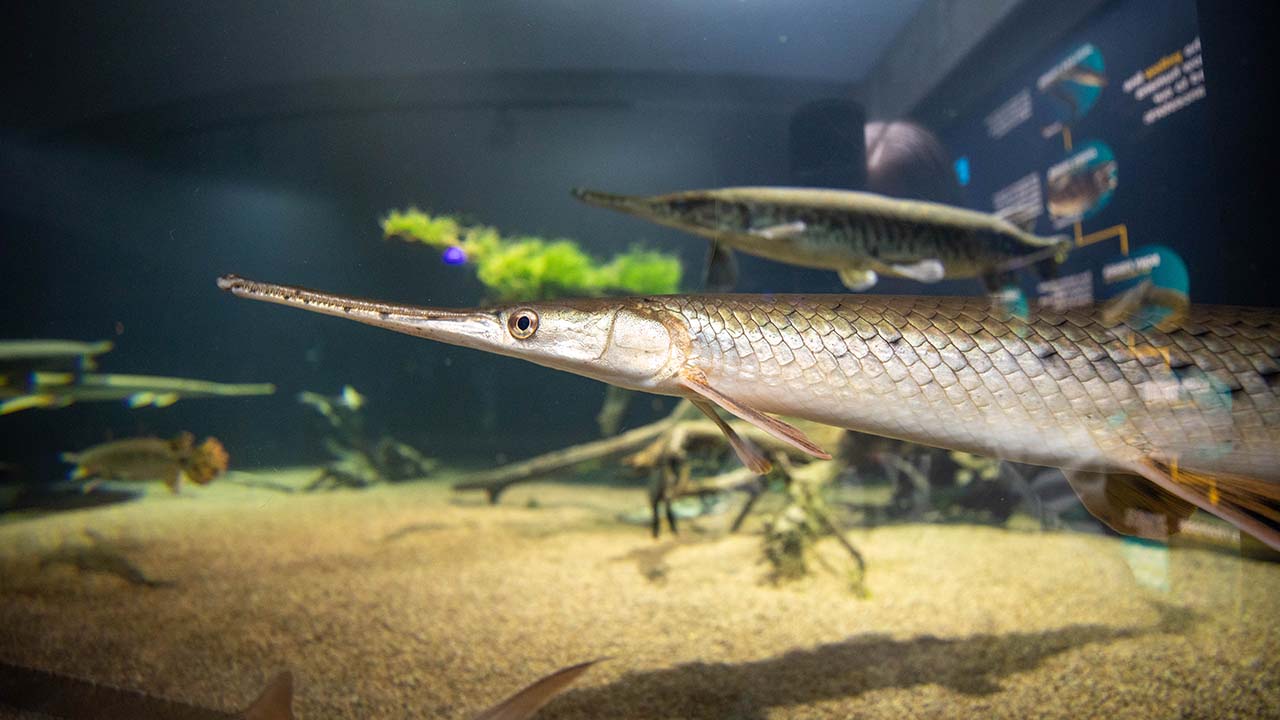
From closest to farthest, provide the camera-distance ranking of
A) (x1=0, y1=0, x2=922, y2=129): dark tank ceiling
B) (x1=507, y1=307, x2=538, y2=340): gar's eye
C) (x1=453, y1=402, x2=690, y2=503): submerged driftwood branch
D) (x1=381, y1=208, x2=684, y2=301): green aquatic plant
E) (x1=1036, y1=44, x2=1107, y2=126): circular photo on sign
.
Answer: (x1=507, y1=307, x2=538, y2=340): gar's eye, (x1=1036, y1=44, x2=1107, y2=126): circular photo on sign, (x1=0, y1=0, x2=922, y2=129): dark tank ceiling, (x1=453, y1=402, x2=690, y2=503): submerged driftwood branch, (x1=381, y1=208, x2=684, y2=301): green aquatic plant

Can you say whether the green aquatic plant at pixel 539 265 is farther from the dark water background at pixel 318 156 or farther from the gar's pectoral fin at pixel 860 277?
the gar's pectoral fin at pixel 860 277

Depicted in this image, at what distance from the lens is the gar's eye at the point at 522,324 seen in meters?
1.43

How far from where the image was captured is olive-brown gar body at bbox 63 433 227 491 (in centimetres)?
419

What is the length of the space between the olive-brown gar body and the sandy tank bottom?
565 mm

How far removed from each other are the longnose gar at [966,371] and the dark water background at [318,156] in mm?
2697

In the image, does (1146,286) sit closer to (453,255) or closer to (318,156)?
(453,255)

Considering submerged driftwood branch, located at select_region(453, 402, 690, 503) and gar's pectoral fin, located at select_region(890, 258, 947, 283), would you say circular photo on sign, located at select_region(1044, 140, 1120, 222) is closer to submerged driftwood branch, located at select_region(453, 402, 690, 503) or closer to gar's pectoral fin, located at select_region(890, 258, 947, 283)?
gar's pectoral fin, located at select_region(890, 258, 947, 283)

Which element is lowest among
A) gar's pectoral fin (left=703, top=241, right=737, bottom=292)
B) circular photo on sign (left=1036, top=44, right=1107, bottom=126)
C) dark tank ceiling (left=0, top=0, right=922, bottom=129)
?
gar's pectoral fin (left=703, top=241, right=737, bottom=292)

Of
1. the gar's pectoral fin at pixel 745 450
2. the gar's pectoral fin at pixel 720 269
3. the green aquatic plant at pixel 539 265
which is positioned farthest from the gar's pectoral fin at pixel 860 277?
the green aquatic plant at pixel 539 265

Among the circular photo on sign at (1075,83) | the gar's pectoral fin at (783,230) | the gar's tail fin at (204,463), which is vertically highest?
the circular photo on sign at (1075,83)

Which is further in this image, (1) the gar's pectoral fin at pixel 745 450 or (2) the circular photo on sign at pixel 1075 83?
(2) the circular photo on sign at pixel 1075 83

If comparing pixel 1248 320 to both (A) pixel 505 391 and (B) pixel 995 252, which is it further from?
(A) pixel 505 391

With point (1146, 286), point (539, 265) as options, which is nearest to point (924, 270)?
point (1146, 286)

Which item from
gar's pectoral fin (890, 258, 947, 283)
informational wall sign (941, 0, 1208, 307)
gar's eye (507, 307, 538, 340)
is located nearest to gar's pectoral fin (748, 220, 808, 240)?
gar's pectoral fin (890, 258, 947, 283)
